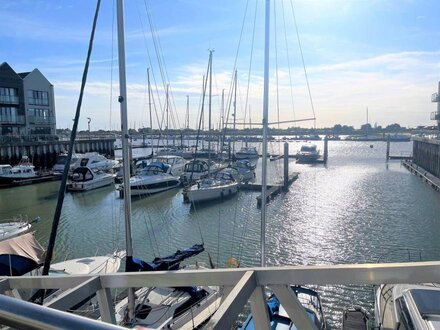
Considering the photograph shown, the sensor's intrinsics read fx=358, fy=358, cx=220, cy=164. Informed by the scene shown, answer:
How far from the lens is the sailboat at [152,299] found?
25.3 ft

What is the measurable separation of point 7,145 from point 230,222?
104 ft

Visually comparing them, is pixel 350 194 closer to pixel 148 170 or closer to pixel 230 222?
pixel 230 222

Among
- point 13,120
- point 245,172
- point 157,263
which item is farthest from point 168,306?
point 13,120

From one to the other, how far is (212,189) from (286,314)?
Answer: 21599 millimetres

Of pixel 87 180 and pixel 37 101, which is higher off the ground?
pixel 37 101

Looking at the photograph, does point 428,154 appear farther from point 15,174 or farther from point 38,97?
point 38,97

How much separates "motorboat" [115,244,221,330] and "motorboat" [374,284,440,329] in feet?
11.8

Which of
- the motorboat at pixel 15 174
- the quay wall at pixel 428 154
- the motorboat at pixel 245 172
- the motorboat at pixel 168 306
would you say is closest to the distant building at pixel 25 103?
the motorboat at pixel 15 174

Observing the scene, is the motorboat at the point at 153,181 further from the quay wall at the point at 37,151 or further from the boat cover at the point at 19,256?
the quay wall at the point at 37,151

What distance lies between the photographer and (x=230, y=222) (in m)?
21.8

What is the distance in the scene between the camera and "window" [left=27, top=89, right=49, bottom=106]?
52166mm

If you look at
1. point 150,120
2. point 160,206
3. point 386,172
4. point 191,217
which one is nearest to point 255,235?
point 191,217

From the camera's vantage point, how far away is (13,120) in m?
49.5

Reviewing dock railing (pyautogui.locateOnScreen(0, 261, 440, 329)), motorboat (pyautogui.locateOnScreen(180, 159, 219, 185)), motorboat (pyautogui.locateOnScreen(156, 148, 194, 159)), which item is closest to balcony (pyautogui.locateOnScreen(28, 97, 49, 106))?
motorboat (pyautogui.locateOnScreen(156, 148, 194, 159))
